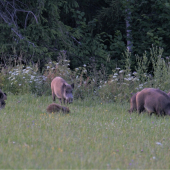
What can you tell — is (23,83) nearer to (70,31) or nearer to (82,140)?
(82,140)

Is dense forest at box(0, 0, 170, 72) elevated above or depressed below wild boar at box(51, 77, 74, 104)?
above

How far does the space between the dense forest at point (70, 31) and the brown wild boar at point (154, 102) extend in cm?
605

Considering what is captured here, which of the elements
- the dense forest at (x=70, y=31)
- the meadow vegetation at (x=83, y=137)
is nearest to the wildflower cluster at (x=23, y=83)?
the meadow vegetation at (x=83, y=137)

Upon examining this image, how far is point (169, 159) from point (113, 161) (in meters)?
1.05

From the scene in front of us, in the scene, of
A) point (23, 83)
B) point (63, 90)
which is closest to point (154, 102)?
point (63, 90)

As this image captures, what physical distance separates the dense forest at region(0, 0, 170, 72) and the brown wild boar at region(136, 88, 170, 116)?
605 centimetres

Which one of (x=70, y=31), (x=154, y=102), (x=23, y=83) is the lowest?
(x=23, y=83)

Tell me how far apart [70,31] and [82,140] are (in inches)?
634

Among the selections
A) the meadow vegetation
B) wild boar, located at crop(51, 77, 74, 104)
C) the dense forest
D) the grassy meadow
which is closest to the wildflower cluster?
the meadow vegetation

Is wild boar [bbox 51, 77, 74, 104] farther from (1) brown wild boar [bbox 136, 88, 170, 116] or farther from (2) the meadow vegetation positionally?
(1) brown wild boar [bbox 136, 88, 170, 116]

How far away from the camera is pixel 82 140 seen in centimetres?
629

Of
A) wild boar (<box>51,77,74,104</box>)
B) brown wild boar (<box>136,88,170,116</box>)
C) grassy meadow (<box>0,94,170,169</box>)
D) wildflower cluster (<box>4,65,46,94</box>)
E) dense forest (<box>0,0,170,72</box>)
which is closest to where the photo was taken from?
grassy meadow (<box>0,94,170,169</box>)

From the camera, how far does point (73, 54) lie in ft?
62.8

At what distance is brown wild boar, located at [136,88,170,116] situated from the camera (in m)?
9.20
